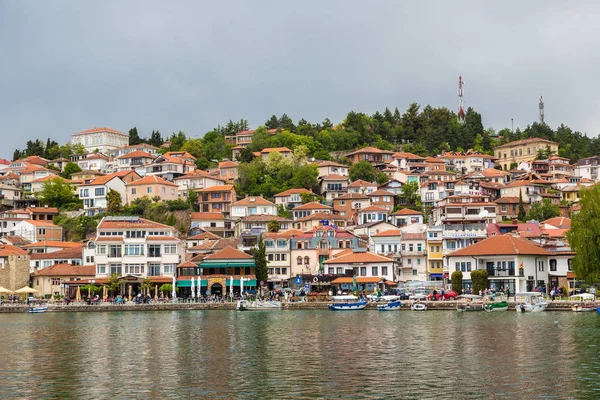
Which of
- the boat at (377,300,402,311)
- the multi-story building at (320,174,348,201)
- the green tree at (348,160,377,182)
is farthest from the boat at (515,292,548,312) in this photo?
the green tree at (348,160,377,182)

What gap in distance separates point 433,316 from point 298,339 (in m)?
17.8

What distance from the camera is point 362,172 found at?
11044cm

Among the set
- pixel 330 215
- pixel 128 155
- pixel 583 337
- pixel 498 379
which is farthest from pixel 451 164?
pixel 498 379

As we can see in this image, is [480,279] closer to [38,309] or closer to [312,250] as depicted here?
[312,250]

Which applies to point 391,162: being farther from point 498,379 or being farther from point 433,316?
point 498,379

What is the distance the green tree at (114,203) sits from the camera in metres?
95.9

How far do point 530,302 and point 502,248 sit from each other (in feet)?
29.0

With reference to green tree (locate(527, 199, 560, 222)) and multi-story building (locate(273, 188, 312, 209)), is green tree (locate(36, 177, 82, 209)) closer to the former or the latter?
multi-story building (locate(273, 188, 312, 209))

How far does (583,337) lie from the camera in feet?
131

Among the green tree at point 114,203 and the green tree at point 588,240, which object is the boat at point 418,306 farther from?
the green tree at point 114,203

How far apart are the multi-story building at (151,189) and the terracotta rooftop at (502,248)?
4275cm

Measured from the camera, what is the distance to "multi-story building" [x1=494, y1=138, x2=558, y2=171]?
129750mm

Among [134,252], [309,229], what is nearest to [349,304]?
[309,229]

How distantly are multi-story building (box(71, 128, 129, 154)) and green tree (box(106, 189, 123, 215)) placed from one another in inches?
2013
